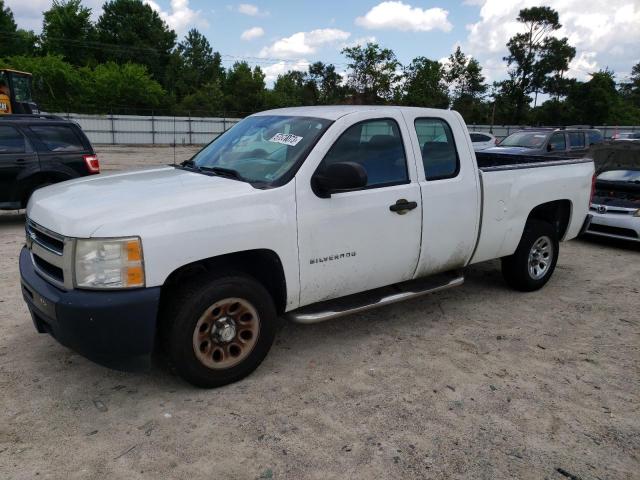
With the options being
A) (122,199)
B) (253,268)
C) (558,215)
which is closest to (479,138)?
(558,215)

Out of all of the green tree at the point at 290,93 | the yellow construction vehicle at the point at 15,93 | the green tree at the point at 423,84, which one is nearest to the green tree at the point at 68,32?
the green tree at the point at 290,93

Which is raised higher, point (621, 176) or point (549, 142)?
point (549, 142)

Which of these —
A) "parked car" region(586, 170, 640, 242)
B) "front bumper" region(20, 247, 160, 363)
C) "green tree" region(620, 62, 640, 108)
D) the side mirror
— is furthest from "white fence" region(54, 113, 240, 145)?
"green tree" region(620, 62, 640, 108)

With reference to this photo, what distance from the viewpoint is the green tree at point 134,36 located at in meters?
63.5

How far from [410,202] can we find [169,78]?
214 ft

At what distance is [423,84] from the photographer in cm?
4812

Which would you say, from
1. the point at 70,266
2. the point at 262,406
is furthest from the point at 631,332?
the point at 70,266

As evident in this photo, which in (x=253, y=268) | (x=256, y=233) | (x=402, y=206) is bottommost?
(x=253, y=268)

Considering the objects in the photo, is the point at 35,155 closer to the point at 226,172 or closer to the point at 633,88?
the point at 226,172

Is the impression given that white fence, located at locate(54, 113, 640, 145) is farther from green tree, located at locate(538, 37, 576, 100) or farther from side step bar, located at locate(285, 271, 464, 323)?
side step bar, located at locate(285, 271, 464, 323)

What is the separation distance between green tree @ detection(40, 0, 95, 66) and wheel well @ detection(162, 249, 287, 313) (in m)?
65.0

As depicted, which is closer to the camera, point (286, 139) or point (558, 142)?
point (286, 139)

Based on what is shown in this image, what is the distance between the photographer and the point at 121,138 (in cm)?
3669

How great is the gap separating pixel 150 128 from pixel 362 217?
37229 mm
